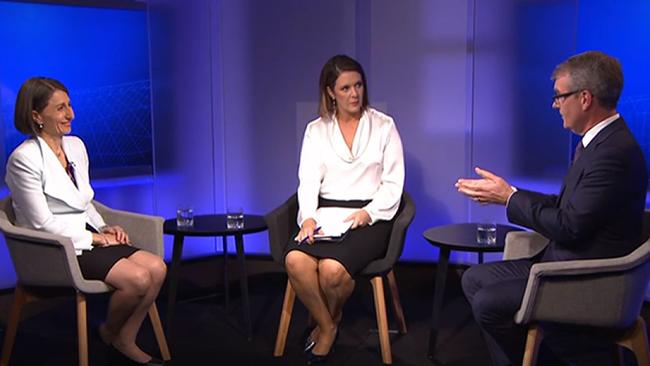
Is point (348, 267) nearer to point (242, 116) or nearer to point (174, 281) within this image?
point (174, 281)

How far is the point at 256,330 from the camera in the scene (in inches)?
152

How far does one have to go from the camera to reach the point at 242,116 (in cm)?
503

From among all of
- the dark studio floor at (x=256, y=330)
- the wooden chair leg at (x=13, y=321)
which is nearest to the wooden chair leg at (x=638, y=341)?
the dark studio floor at (x=256, y=330)

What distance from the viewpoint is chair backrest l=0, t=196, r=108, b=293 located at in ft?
9.63

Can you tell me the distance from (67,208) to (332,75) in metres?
1.48

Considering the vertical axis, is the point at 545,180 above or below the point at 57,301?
above

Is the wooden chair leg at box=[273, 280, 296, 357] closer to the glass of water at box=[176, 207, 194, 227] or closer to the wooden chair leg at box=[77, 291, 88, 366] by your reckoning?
the glass of water at box=[176, 207, 194, 227]

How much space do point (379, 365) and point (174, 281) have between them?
119 cm

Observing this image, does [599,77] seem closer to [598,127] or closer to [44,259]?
[598,127]

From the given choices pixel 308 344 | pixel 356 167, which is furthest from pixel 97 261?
pixel 356 167

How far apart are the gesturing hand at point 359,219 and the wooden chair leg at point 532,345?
114 centimetres

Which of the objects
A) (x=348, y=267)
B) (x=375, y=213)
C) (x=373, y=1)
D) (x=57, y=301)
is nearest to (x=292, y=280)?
(x=348, y=267)

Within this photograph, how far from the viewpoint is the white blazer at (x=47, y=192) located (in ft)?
10.1

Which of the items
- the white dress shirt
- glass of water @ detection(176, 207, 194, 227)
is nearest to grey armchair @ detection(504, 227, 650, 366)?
the white dress shirt
